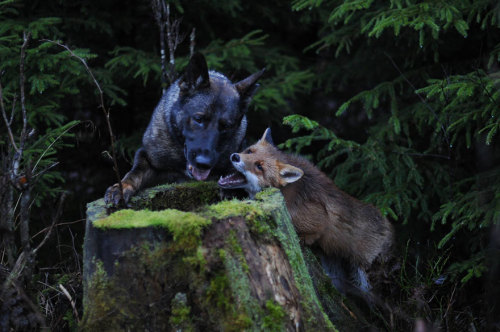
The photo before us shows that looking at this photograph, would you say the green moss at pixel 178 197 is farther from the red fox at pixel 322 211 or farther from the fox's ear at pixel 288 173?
the fox's ear at pixel 288 173

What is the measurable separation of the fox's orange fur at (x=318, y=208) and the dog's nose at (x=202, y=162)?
0.29 meters

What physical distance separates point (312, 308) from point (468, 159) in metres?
3.78

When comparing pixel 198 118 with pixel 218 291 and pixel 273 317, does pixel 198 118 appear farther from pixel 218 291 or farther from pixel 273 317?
pixel 273 317

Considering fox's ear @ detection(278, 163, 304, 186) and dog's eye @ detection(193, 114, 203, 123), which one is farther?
dog's eye @ detection(193, 114, 203, 123)

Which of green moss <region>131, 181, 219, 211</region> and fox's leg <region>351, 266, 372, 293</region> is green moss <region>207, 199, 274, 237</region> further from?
fox's leg <region>351, 266, 372, 293</region>

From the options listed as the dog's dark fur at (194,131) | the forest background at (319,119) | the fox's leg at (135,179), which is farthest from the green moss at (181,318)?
the dog's dark fur at (194,131)

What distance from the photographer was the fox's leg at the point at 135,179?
4.42 meters

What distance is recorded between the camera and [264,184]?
466cm

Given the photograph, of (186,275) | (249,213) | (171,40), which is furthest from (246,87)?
(186,275)

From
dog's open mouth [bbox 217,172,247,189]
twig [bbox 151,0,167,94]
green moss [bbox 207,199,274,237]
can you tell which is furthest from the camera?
twig [bbox 151,0,167,94]

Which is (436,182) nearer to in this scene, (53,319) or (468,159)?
(468,159)

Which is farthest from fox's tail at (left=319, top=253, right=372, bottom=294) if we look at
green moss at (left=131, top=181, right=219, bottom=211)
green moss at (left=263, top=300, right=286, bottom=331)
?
green moss at (left=263, top=300, right=286, bottom=331)

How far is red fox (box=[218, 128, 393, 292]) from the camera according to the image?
4.68 meters

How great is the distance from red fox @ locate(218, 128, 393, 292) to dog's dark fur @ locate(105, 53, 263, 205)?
367 mm
